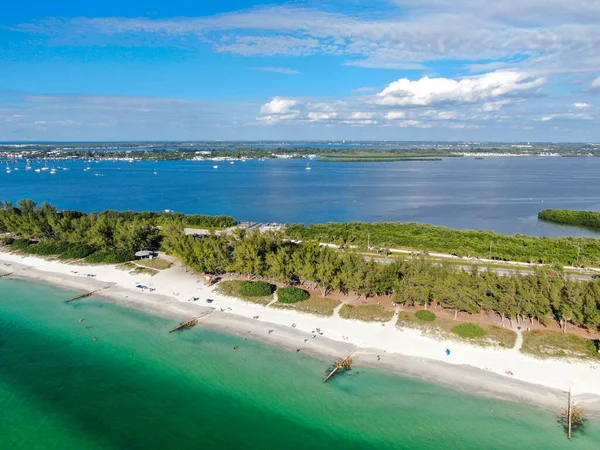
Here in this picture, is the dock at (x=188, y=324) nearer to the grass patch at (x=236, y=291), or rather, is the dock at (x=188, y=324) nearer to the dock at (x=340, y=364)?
the grass patch at (x=236, y=291)

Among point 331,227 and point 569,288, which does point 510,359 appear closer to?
point 569,288

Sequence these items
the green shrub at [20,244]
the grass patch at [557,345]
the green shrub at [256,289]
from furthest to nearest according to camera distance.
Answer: the green shrub at [20,244], the green shrub at [256,289], the grass patch at [557,345]

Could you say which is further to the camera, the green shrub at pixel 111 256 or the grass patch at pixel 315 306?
the green shrub at pixel 111 256

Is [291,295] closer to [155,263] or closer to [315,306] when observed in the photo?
[315,306]

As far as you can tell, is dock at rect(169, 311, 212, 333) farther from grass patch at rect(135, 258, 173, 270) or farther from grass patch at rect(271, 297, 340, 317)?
grass patch at rect(135, 258, 173, 270)

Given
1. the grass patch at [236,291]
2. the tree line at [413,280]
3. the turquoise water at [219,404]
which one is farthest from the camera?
the grass patch at [236,291]

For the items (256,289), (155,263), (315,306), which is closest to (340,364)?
(315,306)

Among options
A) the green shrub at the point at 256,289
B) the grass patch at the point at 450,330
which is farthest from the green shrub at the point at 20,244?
the grass patch at the point at 450,330
